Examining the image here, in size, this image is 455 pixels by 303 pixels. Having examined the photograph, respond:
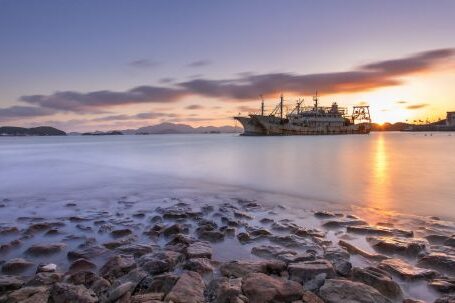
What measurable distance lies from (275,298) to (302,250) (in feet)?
6.41

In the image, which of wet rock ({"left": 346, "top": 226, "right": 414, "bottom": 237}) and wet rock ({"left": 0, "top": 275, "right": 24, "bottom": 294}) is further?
wet rock ({"left": 346, "top": 226, "right": 414, "bottom": 237})

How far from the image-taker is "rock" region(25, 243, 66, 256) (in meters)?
5.52

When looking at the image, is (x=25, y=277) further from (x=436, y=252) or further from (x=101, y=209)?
(x=436, y=252)

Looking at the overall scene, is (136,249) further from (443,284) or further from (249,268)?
(443,284)

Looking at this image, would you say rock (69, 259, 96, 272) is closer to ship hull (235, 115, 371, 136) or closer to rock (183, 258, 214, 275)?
rock (183, 258, 214, 275)

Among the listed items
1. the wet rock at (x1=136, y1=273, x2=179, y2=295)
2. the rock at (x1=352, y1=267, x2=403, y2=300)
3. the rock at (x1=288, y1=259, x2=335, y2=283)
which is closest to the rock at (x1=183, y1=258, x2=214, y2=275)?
the wet rock at (x1=136, y1=273, x2=179, y2=295)

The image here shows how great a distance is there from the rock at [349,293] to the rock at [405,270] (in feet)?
3.00

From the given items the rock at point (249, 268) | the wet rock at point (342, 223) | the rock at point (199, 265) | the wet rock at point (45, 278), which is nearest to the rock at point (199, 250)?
the rock at point (199, 265)

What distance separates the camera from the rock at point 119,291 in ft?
12.2

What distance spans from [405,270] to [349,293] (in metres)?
1.34

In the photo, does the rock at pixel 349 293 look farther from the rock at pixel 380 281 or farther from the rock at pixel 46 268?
the rock at pixel 46 268

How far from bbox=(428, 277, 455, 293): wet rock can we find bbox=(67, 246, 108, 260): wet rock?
16.0 feet

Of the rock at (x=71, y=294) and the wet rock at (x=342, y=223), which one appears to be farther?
the wet rock at (x=342, y=223)

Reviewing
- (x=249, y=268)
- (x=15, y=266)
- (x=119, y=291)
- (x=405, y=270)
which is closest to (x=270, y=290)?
(x=249, y=268)
